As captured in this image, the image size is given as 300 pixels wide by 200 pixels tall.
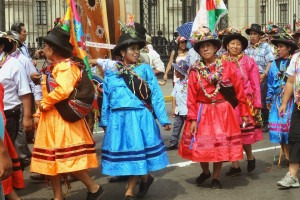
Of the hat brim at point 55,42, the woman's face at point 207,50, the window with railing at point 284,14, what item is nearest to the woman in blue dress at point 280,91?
the woman's face at point 207,50

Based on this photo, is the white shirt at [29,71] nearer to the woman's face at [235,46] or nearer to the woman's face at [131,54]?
the woman's face at [131,54]

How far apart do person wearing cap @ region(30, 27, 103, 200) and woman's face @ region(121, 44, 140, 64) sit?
657 millimetres

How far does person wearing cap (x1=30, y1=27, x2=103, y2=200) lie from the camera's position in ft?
20.8

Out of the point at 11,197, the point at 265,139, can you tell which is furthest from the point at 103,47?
the point at 265,139

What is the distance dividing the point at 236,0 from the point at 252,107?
1691cm

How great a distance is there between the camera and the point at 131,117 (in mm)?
6797

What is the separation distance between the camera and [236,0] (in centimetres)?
2484

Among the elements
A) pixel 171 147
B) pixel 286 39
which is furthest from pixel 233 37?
pixel 171 147

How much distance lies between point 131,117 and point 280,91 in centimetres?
285

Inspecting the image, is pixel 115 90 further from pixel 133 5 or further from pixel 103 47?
pixel 133 5

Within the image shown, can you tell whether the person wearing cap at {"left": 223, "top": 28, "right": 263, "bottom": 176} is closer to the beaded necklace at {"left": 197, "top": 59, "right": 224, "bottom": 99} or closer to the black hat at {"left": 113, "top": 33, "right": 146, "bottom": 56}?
the beaded necklace at {"left": 197, "top": 59, "right": 224, "bottom": 99}

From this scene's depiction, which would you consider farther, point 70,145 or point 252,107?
point 252,107

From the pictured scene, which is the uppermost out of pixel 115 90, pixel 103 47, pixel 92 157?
pixel 103 47

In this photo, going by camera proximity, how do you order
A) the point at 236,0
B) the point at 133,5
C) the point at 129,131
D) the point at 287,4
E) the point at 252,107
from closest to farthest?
1. the point at 129,131
2. the point at 252,107
3. the point at 133,5
4. the point at 236,0
5. the point at 287,4
